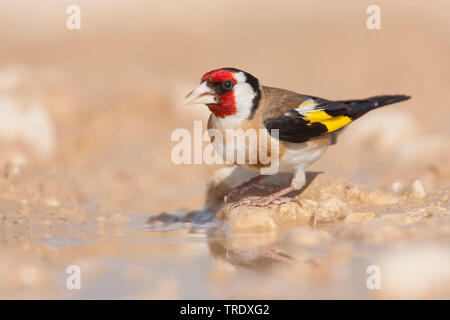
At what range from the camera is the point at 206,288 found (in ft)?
9.21

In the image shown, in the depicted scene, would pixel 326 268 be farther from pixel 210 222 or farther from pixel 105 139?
pixel 105 139

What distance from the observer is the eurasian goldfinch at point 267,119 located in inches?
174

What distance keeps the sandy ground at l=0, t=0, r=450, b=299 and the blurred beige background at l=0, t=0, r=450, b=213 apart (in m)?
0.03

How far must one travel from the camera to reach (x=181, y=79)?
29.9ft

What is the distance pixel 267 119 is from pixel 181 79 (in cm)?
480

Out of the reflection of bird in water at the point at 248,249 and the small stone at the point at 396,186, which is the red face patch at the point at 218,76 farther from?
the small stone at the point at 396,186

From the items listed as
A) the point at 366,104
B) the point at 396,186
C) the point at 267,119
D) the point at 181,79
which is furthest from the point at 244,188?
the point at 181,79

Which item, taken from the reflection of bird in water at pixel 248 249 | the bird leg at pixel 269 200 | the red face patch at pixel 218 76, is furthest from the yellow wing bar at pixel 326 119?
the reflection of bird in water at pixel 248 249

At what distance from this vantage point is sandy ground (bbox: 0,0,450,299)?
3.04m

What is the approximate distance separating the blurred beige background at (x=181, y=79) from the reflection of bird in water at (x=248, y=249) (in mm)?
2006

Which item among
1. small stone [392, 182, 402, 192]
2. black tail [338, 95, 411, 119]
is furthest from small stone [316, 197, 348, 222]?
small stone [392, 182, 402, 192]

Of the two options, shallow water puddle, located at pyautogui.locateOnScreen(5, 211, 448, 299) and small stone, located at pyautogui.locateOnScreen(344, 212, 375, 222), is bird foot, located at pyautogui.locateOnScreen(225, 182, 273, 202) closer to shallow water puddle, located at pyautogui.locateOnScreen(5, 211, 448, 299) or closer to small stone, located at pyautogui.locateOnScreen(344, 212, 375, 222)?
shallow water puddle, located at pyautogui.locateOnScreen(5, 211, 448, 299)
